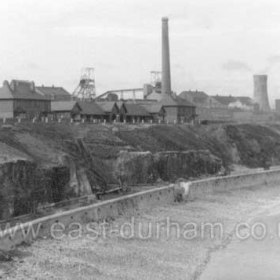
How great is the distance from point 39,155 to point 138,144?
1996 cm

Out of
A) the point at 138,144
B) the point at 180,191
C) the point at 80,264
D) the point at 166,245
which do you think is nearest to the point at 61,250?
the point at 80,264

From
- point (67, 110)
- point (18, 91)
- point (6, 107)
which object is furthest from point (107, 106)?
point (6, 107)

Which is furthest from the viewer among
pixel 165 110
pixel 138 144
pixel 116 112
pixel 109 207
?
pixel 165 110

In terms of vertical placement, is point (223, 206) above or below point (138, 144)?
below

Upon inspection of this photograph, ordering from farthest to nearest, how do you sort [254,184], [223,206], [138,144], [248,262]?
[138,144]
[254,184]
[223,206]
[248,262]

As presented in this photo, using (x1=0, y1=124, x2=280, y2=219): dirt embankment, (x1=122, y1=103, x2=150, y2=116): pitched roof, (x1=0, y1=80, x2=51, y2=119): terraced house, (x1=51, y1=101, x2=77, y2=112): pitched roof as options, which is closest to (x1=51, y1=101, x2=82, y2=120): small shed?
(x1=51, y1=101, x2=77, y2=112): pitched roof

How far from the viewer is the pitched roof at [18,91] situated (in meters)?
70.5

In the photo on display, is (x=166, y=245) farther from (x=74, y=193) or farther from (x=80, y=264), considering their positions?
(x=74, y=193)

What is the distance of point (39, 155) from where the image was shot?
4312 cm

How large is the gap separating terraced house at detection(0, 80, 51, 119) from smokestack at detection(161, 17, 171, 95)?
29.0 m

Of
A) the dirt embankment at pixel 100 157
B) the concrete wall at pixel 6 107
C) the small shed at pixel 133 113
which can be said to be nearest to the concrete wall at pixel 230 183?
the dirt embankment at pixel 100 157

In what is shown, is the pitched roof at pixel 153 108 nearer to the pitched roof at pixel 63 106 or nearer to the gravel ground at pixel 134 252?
the pitched roof at pixel 63 106

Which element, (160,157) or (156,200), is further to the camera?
(160,157)

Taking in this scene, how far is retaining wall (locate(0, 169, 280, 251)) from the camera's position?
78.6 feet
